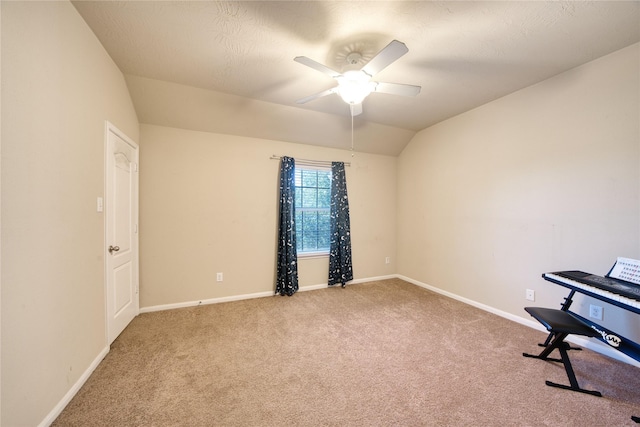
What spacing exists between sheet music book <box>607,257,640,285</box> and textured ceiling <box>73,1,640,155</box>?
1691 millimetres

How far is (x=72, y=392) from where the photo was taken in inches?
61.6

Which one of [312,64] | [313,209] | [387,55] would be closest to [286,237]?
[313,209]

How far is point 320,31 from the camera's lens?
175cm

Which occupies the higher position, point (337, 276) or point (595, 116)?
point (595, 116)

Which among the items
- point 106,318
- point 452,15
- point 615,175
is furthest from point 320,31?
point 106,318

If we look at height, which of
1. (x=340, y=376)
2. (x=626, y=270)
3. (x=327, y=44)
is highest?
(x=327, y=44)

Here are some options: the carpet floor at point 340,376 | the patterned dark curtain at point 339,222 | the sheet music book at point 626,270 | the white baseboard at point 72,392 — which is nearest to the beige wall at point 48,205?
the white baseboard at point 72,392

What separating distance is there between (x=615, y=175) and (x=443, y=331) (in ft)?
6.57

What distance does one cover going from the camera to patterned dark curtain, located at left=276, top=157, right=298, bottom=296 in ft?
11.4

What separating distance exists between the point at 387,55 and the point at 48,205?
85.5 inches

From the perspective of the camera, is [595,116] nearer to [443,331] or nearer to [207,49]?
[443,331]

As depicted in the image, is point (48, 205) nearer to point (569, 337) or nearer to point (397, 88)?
point (397, 88)

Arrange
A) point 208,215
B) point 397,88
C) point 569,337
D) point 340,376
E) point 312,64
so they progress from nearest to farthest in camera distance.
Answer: point 312,64 → point 340,376 → point 397,88 → point 569,337 → point 208,215

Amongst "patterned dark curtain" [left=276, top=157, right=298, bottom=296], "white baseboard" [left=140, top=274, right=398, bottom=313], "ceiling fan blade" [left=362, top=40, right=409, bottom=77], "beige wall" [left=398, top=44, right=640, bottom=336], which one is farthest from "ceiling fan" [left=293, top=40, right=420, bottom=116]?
"white baseboard" [left=140, top=274, right=398, bottom=313]
